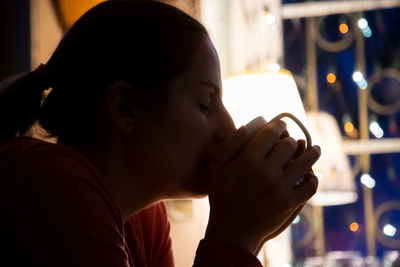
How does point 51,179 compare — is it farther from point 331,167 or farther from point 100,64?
point 331,167

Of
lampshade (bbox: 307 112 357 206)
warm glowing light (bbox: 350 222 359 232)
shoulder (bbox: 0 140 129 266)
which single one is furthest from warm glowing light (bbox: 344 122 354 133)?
shoulder (bbox: 0 140 129 266)

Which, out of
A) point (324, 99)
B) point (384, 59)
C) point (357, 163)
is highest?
point (384, 59)

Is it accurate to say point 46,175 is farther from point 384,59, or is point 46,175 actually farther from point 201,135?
point 384,59

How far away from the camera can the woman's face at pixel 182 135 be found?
80 centimetres

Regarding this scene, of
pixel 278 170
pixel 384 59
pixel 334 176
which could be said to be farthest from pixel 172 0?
pixel 278 170

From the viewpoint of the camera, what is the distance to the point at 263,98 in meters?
1.53

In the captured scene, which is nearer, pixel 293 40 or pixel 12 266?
pixel 12 266

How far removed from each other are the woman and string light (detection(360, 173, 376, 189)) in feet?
5.28

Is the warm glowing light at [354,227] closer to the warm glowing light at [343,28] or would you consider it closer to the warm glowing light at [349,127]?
the warm glowing light at [349,127]

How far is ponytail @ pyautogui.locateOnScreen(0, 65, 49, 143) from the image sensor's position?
0.83 meters

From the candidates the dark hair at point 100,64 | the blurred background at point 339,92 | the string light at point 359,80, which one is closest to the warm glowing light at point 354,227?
the blurred background at point 339,92

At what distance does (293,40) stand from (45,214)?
2.06m

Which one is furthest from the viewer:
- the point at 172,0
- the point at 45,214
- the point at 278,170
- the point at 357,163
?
the point at 357,163

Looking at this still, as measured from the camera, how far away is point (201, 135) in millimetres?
806
